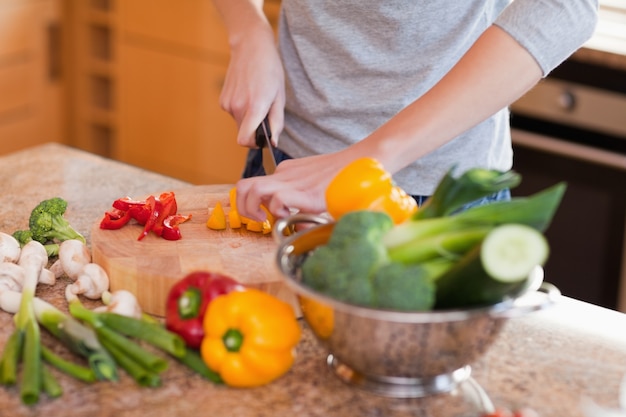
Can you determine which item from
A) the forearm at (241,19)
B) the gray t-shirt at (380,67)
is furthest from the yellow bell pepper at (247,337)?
the forearm at (241,19)

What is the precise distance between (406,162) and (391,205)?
0.56ft

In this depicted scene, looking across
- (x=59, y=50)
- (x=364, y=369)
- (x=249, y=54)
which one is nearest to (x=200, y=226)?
(x=249, y=54)

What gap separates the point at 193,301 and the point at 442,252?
319 millimetres

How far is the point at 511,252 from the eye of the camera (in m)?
1.03

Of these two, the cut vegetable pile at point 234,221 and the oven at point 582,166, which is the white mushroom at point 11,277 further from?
the oven at point 582,166

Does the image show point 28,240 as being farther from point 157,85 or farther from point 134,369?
point 157,85

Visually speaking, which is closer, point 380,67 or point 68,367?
point 68,367

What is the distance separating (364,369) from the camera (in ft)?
3.74

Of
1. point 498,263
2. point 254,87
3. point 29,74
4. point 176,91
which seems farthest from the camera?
point 29,74

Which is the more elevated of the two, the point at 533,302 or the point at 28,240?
the point at 533,302

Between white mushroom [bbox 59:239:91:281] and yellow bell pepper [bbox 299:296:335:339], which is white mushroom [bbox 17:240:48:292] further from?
yellow bell pepper [bbox 299:296:335:339]

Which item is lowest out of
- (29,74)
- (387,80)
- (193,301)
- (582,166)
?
(29,74)

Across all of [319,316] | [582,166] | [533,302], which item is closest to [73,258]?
[319,316]

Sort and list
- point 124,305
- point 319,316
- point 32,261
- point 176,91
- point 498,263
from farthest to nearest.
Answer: point 176,91 → point 32,261 → point 124,305 → point 319,316 → point 498,263
